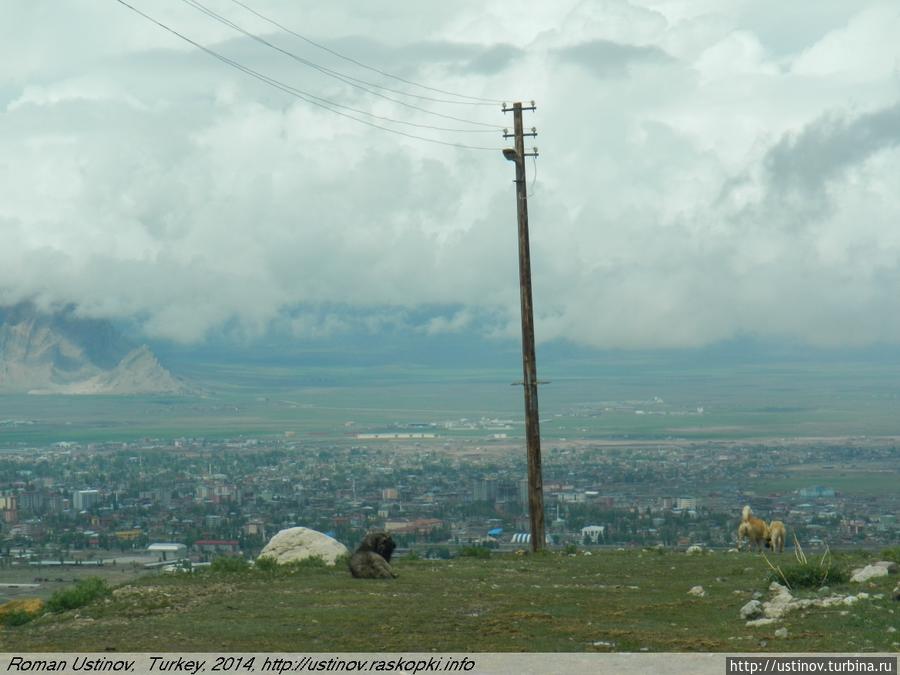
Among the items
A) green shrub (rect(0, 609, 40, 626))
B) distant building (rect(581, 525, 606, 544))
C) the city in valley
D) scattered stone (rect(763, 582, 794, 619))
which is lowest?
the city in valley

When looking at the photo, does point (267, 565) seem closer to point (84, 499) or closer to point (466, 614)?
point (466, 614)

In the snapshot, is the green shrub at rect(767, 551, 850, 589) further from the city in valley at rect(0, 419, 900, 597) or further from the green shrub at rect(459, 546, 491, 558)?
the city in valley at rect(0, 419, 900, 597)

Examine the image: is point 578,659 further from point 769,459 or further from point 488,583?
point 769,459

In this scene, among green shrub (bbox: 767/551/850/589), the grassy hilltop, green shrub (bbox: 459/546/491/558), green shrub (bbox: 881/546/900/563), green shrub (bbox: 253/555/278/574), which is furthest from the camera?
green shrub (bbox: 459/546/491/558)

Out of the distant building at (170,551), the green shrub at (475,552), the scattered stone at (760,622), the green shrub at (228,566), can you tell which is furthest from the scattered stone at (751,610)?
the distant building at (170,551)

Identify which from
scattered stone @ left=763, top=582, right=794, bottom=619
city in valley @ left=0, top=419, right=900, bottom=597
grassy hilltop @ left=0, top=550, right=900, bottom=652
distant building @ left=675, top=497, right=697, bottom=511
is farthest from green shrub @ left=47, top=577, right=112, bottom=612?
distant building @ left=675, top=497, right=697, bottom=511

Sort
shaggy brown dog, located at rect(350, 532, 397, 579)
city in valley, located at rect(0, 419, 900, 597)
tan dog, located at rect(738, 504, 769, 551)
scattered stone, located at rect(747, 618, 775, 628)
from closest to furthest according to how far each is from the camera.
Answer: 1. scattered stone, located at rect(747, 618, 775, 628)
2. shaggy brown dog, located at rect(350, 532, 397, 579)
3. tan dog, located at rect(738, 504, 769, 551)
4. city in valley, located at rect(0, 419, 900, 597)

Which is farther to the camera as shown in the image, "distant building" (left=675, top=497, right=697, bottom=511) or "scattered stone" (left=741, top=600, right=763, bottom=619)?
"distant building" (left=675, top=497, right=697, bottom=511)
